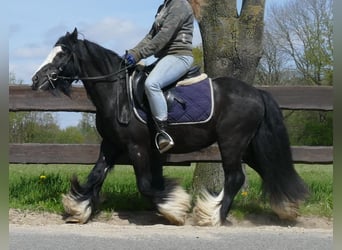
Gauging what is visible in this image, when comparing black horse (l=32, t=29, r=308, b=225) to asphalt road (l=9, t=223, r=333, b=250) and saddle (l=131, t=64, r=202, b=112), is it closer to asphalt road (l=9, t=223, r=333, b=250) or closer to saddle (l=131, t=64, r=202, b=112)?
saddle (l=131, t=64, r=202, b=112)

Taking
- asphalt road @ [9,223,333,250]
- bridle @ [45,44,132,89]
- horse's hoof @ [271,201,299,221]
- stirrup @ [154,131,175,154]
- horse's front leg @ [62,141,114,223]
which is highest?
bridle @ [45,44,132,89]

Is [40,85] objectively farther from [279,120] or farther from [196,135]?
[279,120]

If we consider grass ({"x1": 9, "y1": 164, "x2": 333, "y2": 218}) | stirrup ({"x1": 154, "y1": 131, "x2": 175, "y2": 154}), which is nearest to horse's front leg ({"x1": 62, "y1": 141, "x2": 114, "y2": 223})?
grass ({"x1": 9, "y1": 164, "x2": 333, "y2": 218})

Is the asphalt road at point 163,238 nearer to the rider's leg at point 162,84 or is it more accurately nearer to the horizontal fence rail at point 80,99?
the rider's leg at point 162,84

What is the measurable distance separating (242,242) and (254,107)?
185cm

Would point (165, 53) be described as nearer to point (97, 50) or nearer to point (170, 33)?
point (170, 33)

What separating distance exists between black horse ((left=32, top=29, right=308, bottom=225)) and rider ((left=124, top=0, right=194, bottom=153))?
9.3 inches

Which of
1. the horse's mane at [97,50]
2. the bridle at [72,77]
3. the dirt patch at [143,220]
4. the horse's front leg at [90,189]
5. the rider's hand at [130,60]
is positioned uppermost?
the horse's mane at [97,50]

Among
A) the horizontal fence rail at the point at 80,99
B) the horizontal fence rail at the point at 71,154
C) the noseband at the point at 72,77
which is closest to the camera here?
the noseband at the point at 72,77

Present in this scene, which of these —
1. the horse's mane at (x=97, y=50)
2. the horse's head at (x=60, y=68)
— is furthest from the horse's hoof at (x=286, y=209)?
the horse's head at (x=60, y=68)

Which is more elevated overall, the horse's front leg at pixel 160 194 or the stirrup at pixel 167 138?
the stirrup at pixel 167 138

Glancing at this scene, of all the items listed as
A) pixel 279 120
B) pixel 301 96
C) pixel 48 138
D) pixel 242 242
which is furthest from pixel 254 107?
pixel 48 138

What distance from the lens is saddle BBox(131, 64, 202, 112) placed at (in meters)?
6.45

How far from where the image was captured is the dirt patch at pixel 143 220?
687cm
